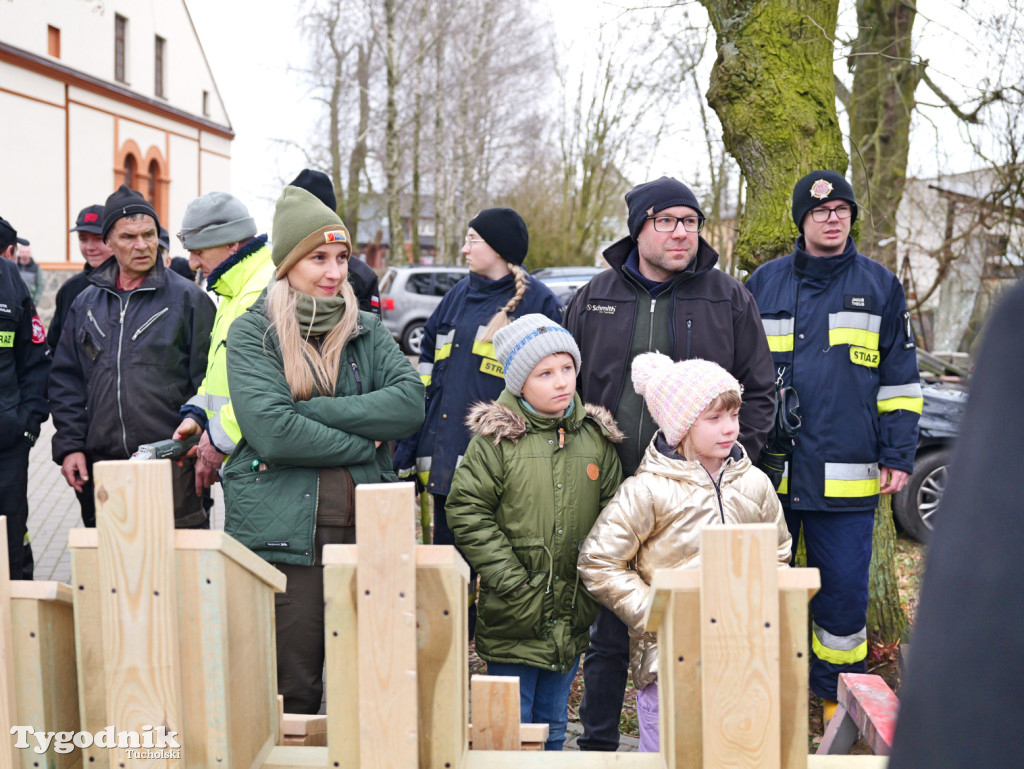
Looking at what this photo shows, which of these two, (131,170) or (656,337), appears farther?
(131,170)

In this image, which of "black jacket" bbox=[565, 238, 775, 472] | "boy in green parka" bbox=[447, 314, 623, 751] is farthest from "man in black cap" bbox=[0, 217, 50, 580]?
"black jacket" bbox=[565, 238, 775, 472]

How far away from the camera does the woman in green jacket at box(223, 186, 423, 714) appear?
3.00 m

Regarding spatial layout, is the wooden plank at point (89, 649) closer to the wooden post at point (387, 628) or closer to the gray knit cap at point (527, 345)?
the wooden post at point (387, 628)

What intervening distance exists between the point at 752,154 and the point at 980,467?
443 cm

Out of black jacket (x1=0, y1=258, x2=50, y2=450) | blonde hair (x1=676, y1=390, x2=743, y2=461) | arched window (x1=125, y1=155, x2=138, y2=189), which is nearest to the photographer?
blonde hair (x1=676, y1=390, x2=743, y2=461)

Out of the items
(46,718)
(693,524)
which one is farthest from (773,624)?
(693,524)

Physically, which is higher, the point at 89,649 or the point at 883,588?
the point at 89,649

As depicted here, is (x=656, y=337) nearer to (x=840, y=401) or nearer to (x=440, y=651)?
(x=840, y=401)

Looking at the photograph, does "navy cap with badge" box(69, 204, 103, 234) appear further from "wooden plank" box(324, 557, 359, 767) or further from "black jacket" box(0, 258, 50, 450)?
"wooden plank" box(324, 557, 359, 767)

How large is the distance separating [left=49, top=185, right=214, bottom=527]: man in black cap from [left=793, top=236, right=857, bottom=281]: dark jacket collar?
265 centimetres

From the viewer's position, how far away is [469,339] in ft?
15.3

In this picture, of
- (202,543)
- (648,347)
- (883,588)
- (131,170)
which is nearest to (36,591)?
(202,543)

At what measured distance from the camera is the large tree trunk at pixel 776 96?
4.64m

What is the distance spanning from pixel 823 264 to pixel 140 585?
3.15m
